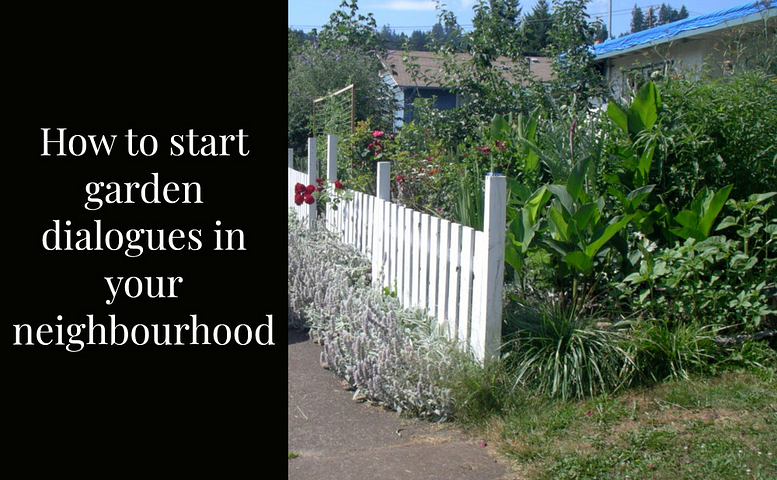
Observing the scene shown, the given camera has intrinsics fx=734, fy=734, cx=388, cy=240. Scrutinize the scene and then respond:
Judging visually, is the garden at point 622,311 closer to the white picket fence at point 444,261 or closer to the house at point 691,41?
the white picket fence at point 444,261

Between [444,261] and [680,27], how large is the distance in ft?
28.6

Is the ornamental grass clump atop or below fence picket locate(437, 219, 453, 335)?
below

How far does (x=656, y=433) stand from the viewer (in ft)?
10.7

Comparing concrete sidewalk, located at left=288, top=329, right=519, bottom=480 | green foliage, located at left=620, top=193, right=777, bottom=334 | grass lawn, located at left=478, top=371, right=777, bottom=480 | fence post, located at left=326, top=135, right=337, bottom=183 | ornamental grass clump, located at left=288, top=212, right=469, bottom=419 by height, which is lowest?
concrete sidewalk, located at left=288, top=329, right=519, bottom=480

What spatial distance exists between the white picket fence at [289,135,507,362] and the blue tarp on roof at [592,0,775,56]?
5313 mm

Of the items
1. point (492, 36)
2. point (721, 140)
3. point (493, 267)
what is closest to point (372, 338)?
point (493, 267)

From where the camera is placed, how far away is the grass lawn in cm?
297

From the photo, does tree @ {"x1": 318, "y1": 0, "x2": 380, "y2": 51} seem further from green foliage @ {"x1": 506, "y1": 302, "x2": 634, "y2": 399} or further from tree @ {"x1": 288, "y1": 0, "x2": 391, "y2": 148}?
green foliage @ {"x1": 506, "y1": 302, "x2": 634, "y2": 399}

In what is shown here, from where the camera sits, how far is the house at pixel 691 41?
8.64 m

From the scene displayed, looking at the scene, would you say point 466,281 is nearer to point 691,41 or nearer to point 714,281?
point 714,281

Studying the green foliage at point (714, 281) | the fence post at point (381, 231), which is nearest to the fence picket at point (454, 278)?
the green foliage at point (714, 281)

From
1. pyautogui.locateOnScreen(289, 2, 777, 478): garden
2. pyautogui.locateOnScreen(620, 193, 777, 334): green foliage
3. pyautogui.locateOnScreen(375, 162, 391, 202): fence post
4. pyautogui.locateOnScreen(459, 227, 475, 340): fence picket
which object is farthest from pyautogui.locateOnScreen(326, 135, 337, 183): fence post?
pyautogui.locateOnScreen(620, 193, 777, 334): green foliage
